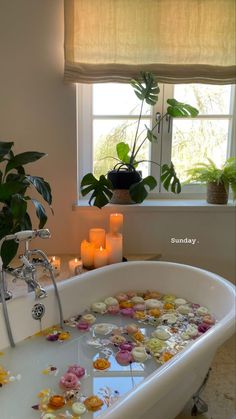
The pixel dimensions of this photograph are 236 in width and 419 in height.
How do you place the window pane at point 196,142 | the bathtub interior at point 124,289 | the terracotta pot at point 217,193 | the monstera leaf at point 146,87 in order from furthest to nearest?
the window pane at point 196,142 → the terracotta pot at point 217,193 → the monstera leaf at point 146,87 → the bathtub interior at point 124,289

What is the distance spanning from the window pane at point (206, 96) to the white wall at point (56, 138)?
73 cm

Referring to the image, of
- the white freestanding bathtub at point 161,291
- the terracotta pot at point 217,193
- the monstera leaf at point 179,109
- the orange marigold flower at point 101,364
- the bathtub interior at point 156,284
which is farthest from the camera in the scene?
the terracotta pot at point 217,193

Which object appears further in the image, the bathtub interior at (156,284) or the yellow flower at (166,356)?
the bathtub interior at (156,284)

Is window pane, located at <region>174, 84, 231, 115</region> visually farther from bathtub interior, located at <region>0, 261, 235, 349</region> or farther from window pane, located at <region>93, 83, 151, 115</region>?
bathtub interior, located at <region>0, 261, 235, 349</region>

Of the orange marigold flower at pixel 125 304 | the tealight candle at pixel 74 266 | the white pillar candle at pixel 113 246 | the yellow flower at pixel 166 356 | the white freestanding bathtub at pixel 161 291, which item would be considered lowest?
the yellow flower at pixel 166 356

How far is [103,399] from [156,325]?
1.67 ft

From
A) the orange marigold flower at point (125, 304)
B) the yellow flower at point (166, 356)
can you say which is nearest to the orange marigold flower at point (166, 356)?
the yellow flower at point (166, 356)

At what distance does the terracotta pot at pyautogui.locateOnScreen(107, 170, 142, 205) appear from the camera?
2115 mm

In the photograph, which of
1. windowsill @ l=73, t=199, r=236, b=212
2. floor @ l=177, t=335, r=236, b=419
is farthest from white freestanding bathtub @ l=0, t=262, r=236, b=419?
Result: windowsill @ l=73, t=199, r=236, b=212

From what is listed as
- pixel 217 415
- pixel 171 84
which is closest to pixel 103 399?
pixel 217 415

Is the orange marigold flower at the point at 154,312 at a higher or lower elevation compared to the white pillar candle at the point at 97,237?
lower

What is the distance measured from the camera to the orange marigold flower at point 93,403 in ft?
3.73

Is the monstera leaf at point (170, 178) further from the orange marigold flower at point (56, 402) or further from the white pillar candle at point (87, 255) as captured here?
the orange marigold flower at point (56, 402)

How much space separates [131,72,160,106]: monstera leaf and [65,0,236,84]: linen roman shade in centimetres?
7
